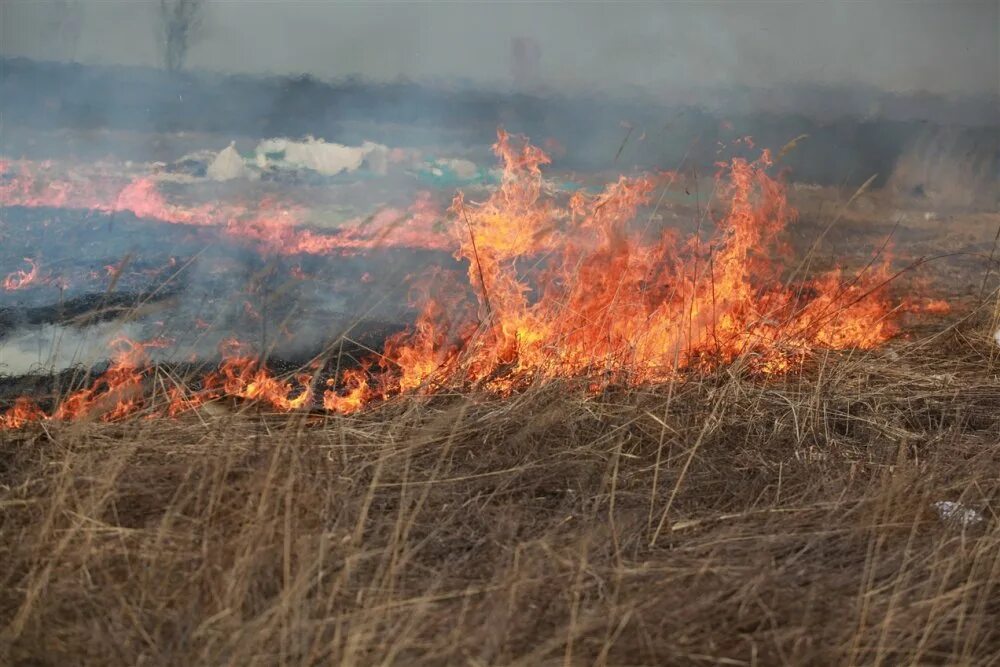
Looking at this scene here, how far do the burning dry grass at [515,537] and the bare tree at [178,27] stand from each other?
83.8 inches

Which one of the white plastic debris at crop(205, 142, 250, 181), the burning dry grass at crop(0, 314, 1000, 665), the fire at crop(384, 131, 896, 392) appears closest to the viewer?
the burning dry grass at crop(0, 314, 1000, 665)

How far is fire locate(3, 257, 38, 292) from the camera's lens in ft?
13.9

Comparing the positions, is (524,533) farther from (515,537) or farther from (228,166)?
(228,166)

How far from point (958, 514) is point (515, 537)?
4.00ft

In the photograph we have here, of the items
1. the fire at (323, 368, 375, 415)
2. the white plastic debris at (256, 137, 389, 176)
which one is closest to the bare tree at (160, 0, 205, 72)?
the white plastic debris at (256, 137, 389, 176)

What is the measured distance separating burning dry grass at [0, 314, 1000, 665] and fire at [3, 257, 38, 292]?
1.60 meters

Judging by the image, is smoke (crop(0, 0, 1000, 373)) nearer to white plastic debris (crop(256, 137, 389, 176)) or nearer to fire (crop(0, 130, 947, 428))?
white plastic debris (crop(256, 137, 389, 176))

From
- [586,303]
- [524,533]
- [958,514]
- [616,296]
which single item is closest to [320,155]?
[586,303]

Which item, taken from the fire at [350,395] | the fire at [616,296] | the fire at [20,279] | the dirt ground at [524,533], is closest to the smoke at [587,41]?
the fire at [616,296]

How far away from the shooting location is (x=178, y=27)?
443 centimetres

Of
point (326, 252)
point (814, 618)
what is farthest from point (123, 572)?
point (326, 252)

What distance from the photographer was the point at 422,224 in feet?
15.2

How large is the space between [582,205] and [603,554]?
2.59m

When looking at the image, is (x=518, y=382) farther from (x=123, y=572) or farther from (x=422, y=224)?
(x=123, y=572)
